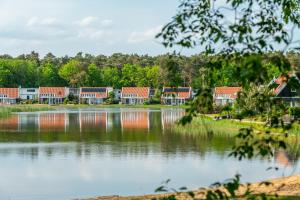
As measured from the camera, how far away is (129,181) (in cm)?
1975

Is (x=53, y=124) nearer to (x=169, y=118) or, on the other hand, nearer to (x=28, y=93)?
(x=169, y=118)

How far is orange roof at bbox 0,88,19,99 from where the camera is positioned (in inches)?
4749

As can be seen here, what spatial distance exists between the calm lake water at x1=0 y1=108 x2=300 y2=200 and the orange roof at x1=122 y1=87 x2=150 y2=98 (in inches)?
3320

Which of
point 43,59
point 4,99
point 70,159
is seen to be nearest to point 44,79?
point 4,99

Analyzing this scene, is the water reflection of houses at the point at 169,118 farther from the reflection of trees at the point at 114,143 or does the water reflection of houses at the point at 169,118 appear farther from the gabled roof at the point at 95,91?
the gabled roof at the point at 95,91

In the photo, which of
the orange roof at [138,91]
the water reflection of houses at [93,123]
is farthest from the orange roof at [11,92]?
the water reflection of houses at [93,123]

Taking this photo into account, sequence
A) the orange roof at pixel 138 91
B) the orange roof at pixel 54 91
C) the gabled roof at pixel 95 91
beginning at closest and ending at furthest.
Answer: the orange roof at pixel 138 91 < the gabled roof at pixel 95 91 < the orange roof at pixel 54 91

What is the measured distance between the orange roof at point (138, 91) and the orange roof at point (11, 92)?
2360 centimetres

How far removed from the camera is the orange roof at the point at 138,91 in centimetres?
12056

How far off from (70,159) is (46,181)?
221 inches

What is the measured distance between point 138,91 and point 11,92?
1104 inches

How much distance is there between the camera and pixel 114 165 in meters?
23.4

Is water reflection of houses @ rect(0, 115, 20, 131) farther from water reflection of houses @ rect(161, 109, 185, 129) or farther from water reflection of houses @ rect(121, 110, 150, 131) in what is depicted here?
water reflection of houses @ rect(161, 109, 185, 129)

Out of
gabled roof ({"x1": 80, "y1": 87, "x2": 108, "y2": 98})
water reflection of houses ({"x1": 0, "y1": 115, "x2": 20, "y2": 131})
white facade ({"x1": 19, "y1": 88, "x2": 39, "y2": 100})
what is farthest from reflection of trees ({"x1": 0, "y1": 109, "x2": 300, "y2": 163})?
white facade ({"x1": 19, "y1": 88, "x2": 39, "y2": 100})
